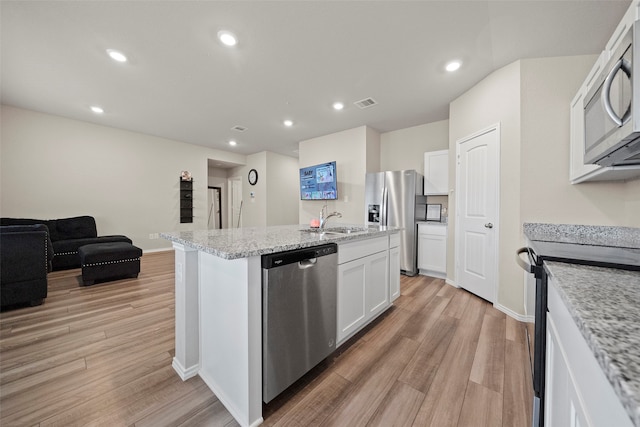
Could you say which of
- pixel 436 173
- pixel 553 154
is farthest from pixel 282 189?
pixel 553 154

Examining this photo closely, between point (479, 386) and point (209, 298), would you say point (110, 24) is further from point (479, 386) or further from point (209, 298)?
point (479, 386)

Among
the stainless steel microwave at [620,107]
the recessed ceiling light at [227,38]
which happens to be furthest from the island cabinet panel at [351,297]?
the recessed ceiling light at [227,38]

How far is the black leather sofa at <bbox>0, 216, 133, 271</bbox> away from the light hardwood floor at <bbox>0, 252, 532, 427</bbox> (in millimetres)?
1784

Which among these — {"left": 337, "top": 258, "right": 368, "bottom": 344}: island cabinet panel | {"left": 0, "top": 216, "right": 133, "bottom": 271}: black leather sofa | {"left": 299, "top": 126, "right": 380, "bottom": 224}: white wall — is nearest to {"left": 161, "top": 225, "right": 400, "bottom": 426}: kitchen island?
{"left": 337, "top": 258, "right": 368, "bottom": 344}: island cabinet panel

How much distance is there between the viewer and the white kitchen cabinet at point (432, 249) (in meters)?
3.49

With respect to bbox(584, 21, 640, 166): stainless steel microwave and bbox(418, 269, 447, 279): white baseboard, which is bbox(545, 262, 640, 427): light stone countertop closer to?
bbox(584, 21, 640, 166): stainless steel microwave

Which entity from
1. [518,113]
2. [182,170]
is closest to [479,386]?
[518,113]

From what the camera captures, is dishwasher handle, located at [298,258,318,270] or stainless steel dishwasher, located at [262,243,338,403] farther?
dishwasher handle, located at [298,258,318,270]

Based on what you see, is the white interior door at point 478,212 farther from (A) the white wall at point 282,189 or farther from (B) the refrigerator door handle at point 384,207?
(A) the white wall at point 282,189

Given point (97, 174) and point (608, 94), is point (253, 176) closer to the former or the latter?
point (97, 174)

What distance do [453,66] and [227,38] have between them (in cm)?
238

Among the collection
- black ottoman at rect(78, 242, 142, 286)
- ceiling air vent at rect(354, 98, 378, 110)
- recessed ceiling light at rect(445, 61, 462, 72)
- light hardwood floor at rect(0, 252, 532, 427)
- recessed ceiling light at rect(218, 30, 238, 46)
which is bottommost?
light hardwood floor at rect(0, 252, 532, 427)

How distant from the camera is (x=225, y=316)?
1.27 m

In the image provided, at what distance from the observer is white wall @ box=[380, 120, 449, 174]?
4.13 m
